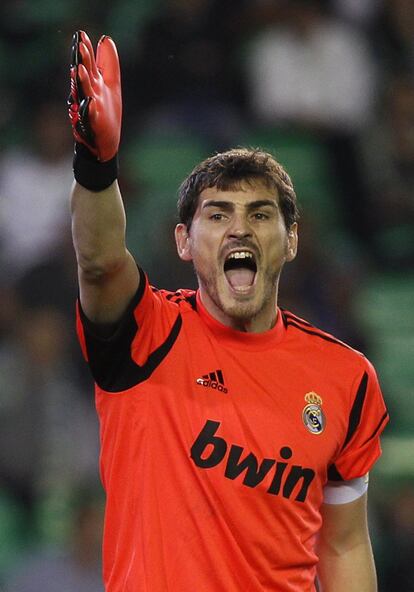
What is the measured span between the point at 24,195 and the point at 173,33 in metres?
1.25

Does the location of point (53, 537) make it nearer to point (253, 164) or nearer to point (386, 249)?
point (386, 249)

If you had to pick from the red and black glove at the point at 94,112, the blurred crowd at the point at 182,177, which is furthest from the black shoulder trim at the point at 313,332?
the blurred crowd at the point at 182,177

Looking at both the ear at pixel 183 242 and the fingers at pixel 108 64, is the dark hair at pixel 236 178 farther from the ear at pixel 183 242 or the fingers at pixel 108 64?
the fingers at pixel 108 64

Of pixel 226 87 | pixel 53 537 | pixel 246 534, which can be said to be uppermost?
pixel 226 87

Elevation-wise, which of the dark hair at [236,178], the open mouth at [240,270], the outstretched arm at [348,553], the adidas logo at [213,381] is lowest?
the outstretched arm at [348,553]

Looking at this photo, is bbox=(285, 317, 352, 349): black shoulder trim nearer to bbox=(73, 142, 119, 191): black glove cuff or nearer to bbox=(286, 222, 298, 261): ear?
bbox=(286, 222, 298, 261): ear

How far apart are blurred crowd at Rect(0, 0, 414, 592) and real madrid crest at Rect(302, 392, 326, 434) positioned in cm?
217

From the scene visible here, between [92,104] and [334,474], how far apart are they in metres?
1.15

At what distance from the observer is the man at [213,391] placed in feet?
7.95

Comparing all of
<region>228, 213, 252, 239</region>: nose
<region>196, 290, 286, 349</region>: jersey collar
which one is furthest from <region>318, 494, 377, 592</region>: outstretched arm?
<region>228, 213, 252, 239</region>: nose

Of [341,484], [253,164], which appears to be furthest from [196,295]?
[341,484]

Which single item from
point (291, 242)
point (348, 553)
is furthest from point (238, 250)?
point (348, 553)

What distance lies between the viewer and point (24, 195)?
5.63m

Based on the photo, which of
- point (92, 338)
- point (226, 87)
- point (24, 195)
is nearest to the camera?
point (92, 338)
